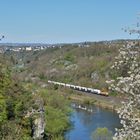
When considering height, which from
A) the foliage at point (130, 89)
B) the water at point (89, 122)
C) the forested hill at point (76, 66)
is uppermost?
the foliage at point (130, 89)

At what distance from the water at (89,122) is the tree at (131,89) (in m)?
30.8

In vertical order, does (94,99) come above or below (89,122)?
below

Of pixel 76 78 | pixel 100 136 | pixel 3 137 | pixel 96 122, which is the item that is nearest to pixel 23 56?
Result: pixel 76 78

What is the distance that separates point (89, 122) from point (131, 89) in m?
41.1

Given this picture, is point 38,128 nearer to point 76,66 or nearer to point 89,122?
point 89,122

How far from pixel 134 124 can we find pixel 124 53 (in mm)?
631

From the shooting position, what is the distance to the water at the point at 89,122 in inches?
1480

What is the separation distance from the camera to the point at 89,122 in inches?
1758

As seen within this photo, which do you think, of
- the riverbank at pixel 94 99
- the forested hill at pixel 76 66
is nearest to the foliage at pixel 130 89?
the riverbank at pixel 94 99

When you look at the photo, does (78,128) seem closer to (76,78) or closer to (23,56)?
(76,78)

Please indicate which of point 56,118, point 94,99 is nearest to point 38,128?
point 56,118

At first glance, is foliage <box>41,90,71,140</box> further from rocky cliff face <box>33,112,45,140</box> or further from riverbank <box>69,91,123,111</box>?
riverbank <box>69,91,123,111</box>

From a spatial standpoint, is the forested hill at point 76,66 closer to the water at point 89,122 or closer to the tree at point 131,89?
the water at point 89,122

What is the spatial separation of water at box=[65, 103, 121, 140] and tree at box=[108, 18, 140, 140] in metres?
30.8
